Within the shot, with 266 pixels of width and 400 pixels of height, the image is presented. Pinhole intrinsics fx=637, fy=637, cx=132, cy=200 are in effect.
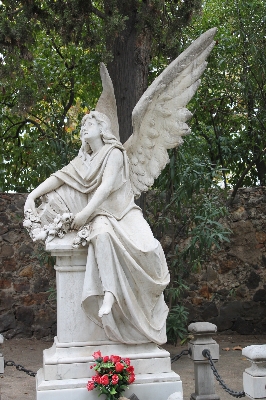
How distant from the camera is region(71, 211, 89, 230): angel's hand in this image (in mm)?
4746

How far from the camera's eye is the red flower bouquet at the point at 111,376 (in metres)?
4.47

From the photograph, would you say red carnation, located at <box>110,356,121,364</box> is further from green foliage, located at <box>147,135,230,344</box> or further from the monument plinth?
green foliage, located at <box>147,135,230,344</box>

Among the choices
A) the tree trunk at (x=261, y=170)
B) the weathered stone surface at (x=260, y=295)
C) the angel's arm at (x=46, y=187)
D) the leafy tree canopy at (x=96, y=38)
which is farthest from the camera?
the tree trunk at (x=261, y=170)

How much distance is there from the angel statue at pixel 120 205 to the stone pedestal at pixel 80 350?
90 millimetres

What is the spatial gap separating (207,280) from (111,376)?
14.8 feet

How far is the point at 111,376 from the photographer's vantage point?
4484 mm

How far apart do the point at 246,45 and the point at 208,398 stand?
5063mm

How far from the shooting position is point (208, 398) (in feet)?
17.8

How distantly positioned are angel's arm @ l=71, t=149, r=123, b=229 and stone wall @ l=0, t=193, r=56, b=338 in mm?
3784

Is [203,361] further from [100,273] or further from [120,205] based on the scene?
[120,205]

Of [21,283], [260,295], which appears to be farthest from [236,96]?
[21,283]

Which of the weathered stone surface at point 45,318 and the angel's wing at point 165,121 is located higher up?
the angel's wing at point 165,121

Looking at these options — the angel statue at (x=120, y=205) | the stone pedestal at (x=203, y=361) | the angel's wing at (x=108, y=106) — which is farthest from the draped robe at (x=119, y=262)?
the stone pedestal at (x=203, y=361)

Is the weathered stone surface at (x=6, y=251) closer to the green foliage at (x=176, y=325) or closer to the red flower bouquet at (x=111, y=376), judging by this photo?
the green foliage at (x=176, y=325)
